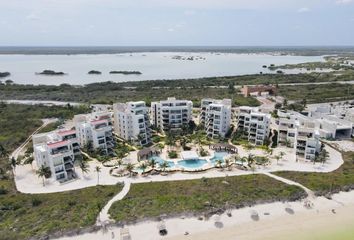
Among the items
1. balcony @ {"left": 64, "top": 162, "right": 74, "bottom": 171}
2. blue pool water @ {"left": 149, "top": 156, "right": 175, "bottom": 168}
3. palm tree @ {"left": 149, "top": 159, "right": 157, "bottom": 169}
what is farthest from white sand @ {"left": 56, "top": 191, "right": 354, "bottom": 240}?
balcony @ {"left": 64, "top": 162, "right": 74, "bottom": 171}

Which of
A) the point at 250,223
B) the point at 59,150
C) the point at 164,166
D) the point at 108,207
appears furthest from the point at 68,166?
the point at 250,223

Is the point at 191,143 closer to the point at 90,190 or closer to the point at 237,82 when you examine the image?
the point at 90,190

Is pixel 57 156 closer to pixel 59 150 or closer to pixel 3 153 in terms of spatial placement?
pixel 59 150

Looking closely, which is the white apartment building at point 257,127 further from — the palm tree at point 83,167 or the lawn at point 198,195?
the palm tree at point 83,167

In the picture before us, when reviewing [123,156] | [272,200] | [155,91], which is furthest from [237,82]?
[272,200]

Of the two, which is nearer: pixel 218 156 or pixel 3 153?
pixel 3 153

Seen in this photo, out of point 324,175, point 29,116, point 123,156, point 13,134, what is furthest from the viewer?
point 29,116

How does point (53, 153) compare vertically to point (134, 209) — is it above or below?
above
